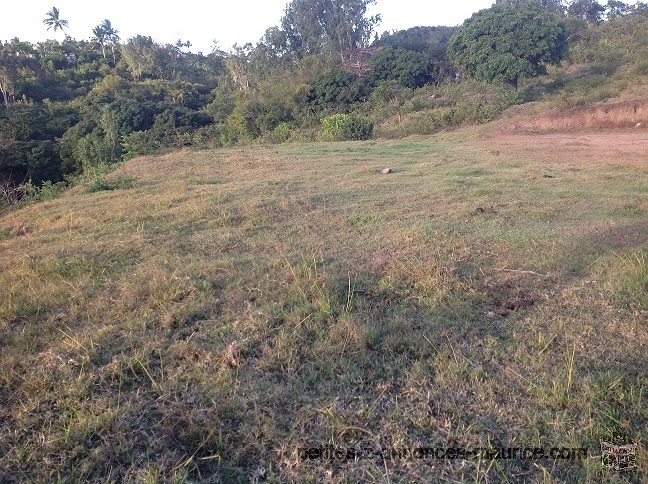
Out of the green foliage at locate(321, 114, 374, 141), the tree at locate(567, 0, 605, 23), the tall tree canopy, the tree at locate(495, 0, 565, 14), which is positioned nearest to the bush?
the green foliage at locate(321, 114, 374, 141)

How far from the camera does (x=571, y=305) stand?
10.8 ft

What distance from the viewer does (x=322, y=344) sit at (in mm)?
2816

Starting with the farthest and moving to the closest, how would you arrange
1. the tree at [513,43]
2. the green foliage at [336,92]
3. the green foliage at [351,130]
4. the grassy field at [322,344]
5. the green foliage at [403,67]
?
1. the green foliage at [403,67]
2. the green foliage at [336,92]
3. the tree at [513,43]
4. the green foliage at [351,130]
5. the grassy field at [322,344]

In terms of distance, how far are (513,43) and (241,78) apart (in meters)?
18.6

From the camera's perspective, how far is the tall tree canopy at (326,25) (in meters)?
35.5

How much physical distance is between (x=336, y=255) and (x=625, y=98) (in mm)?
17653

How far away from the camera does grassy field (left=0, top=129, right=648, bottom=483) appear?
6.67 feet

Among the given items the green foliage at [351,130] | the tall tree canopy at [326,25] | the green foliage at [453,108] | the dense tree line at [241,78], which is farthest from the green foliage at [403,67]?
the green foliage at [351,130]

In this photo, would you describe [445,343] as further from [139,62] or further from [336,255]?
[139,62]

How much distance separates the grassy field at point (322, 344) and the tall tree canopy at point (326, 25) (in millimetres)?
33113

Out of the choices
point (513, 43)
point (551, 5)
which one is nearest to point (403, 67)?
point (513, 43)

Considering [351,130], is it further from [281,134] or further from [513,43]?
[513,43]

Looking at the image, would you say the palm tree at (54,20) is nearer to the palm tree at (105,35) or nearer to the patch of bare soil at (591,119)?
the palm tree at (105,35)

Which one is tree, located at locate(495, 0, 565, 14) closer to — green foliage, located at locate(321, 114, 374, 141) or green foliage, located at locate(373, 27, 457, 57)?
green foliage, located at locate(373, 27, 457, 57)
